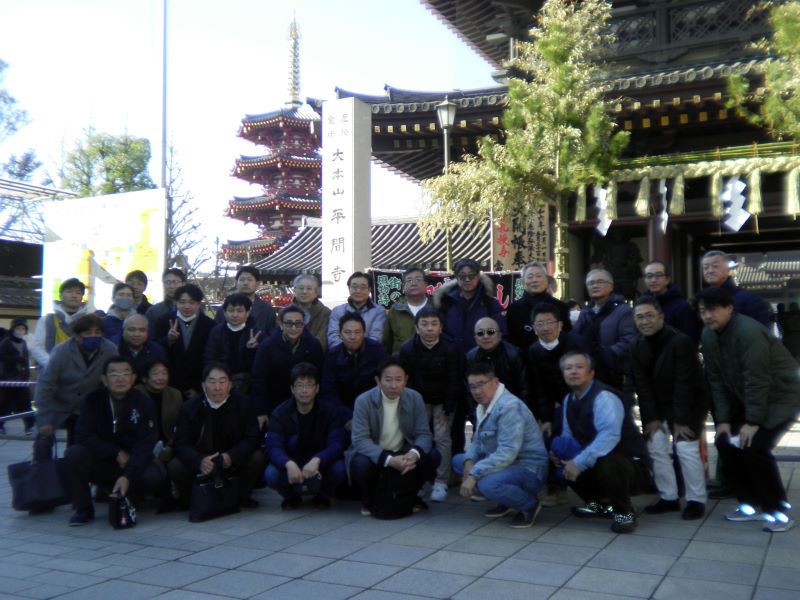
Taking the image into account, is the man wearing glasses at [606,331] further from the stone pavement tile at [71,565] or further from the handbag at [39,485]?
the handbag at [39,485]

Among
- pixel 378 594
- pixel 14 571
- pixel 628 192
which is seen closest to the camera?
pixel 378 594

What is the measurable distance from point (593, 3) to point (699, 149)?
126 inches

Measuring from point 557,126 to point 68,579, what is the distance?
29.0ft

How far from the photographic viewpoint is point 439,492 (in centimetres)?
627

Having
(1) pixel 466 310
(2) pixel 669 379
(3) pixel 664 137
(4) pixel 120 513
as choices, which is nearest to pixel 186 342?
(4) pixel 120 513

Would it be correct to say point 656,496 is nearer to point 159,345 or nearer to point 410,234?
point 159,345

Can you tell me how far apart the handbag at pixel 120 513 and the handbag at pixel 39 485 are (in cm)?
60

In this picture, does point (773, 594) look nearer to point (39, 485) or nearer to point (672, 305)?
point (672, 305)

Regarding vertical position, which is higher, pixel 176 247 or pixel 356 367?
pixel 176 247

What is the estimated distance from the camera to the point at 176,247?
89.6ft

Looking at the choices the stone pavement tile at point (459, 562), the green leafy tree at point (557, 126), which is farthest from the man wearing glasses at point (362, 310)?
the green leafy tree at point (557, 126)

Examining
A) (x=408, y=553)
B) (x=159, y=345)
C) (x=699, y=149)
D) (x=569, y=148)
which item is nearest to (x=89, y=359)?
(x=159, y=345)

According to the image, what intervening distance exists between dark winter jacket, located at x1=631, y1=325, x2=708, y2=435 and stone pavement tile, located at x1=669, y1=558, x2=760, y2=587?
117 cm

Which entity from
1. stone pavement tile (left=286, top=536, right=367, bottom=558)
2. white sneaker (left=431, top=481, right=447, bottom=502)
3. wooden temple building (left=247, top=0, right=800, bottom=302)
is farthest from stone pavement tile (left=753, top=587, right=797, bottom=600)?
wooden temple building (left=247, top=0, right=800, bottom=302)
